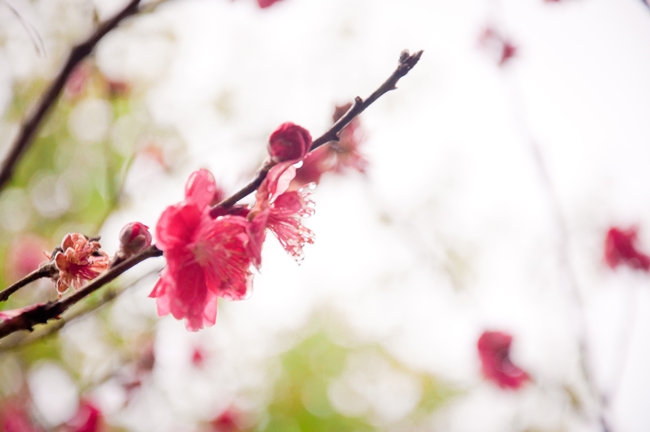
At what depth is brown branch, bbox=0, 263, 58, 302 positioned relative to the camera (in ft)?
2.08

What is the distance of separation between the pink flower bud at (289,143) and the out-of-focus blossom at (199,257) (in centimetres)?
13

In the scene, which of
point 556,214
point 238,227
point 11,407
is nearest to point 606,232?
point 556,214

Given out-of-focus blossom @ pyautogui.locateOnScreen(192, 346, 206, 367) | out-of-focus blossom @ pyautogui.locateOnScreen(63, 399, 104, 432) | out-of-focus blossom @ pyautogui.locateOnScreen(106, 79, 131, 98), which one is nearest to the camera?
out-of-focus blossom @ pyautogui.locateOnScreen(63, 399, 104, 432)

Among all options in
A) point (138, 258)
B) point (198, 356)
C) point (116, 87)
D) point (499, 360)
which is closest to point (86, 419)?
point (198, 356)

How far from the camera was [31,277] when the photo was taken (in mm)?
667

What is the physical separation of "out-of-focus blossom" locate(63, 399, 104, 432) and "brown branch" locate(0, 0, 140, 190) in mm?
1659

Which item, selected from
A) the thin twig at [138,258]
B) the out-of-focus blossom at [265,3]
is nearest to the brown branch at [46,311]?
the thin twig at [138,258]

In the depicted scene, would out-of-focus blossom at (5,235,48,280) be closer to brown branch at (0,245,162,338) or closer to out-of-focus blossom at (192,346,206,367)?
out-of-focus blossom at (192,346,206,367)

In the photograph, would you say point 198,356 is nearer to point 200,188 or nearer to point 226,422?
point 226,422

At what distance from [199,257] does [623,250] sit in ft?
7.73

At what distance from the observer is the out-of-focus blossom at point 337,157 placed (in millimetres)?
973

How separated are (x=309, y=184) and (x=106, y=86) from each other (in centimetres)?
215

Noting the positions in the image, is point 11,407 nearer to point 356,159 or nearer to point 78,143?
point 356,159

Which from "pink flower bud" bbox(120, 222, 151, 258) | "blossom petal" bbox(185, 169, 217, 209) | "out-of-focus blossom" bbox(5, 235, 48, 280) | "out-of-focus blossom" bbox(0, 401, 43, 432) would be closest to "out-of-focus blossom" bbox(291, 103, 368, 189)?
"blossom petal" bbox(185, 169, 217, 209)
